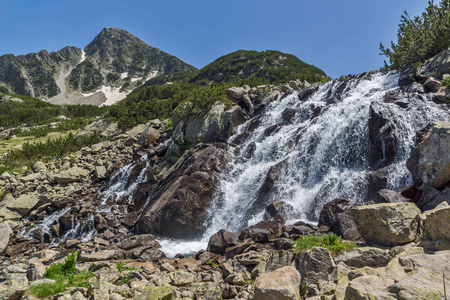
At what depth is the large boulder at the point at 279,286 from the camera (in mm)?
4812

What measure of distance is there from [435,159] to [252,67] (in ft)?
183

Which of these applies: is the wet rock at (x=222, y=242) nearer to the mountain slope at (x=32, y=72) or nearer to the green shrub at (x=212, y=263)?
the green shrub at (x=212, y=263)

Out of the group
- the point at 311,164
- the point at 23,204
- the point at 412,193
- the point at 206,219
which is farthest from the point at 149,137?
the point at 412,193

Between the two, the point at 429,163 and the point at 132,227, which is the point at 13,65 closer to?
the point at 132,227

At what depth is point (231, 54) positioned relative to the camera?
→ 74.0 meters

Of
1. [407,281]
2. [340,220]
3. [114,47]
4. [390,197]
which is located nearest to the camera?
[407,281]

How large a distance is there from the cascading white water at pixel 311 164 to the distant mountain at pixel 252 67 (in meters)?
34.8

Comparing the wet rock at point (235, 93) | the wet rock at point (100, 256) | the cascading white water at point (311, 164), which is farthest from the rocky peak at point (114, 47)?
the wet rock at point (100, 256)

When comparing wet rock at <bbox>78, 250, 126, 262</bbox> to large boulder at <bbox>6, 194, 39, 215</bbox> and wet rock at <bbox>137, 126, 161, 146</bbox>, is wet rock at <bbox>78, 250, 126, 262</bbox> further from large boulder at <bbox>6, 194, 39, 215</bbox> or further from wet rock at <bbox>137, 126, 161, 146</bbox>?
wet rock at <bbox>137, 126, 161, 146</bbox>

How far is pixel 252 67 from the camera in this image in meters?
60.8

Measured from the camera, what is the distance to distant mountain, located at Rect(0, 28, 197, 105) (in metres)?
115

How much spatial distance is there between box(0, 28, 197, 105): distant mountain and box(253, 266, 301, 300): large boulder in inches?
4614

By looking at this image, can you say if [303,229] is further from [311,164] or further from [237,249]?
[311,164]

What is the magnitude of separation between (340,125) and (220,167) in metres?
8.63
